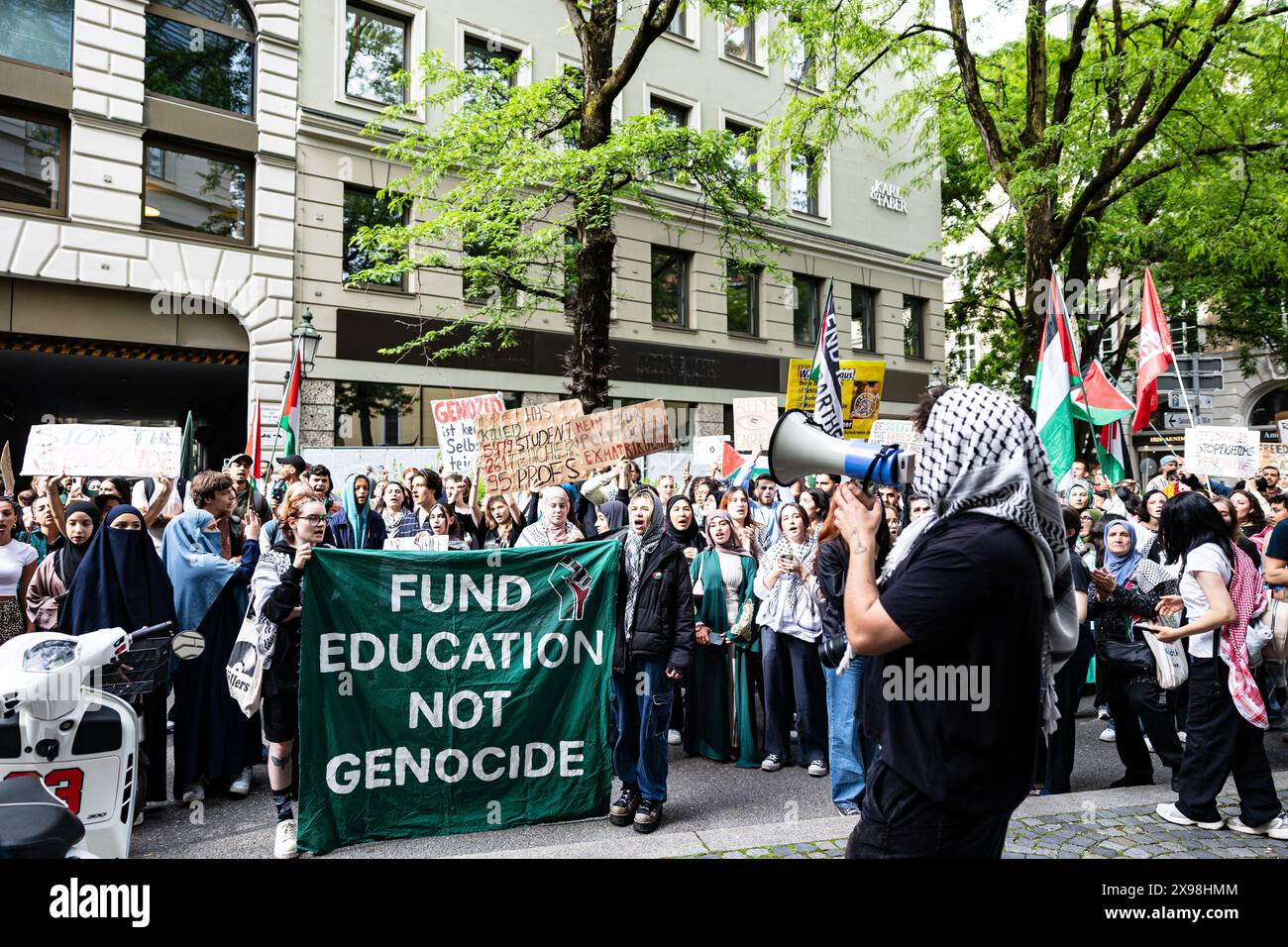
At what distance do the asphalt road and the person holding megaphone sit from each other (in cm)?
298

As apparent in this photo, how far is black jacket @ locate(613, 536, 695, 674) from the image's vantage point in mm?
5387

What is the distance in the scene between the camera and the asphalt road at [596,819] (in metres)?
4.78

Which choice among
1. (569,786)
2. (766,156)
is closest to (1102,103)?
(766,156)

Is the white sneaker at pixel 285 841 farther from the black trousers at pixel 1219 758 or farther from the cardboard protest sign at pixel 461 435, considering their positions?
the cardboard protest sign at pixel 461 435

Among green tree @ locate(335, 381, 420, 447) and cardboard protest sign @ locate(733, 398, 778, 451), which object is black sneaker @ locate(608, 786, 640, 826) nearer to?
cardboard protest sign @ locate(733, 398, 778, 451)

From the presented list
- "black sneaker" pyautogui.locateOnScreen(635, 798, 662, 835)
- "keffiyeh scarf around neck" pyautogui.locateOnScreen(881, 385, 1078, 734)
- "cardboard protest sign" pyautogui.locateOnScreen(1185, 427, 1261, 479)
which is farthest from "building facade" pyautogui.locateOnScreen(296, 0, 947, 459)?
"keffiyeh scarf around neck" pyautogui.locateOnScreen(881, 385, 1078, 734)

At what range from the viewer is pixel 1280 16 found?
14.8m

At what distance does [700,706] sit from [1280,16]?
1562 cm

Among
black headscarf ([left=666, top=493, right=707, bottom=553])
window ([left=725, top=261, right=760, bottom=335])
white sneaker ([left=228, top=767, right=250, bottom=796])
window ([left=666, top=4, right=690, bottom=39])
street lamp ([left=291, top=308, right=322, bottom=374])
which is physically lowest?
white sneaker ([left=228, top=767, right=250, bottom=796])

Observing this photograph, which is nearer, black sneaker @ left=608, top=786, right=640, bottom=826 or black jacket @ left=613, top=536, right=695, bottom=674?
black sneaker @ left=608, top=786, right=640, bottom=826

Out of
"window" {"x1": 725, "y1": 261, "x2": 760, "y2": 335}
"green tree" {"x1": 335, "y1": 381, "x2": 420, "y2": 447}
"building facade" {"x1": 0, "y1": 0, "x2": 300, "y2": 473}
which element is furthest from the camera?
"window" {"x1": 725, "y1": 261, "x2": 760, "y2": 335}

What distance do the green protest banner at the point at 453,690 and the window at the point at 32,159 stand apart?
1407cm
